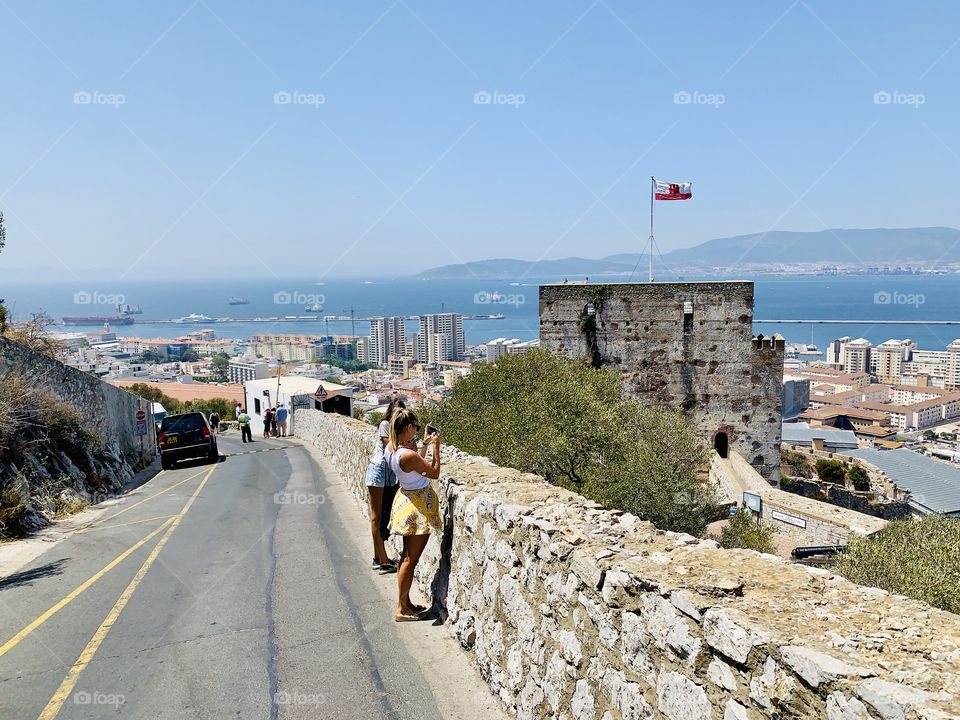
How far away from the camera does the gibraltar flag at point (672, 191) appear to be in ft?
86.0

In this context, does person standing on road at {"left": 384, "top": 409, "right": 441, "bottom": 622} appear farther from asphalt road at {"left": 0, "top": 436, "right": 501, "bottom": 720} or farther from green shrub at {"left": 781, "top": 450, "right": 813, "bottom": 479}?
green shrub at {"left": 781, "top": 450, "right": 813, "bottom": 479}

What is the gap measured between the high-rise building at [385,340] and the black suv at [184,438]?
475ft

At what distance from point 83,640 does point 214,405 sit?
5644 centimetres

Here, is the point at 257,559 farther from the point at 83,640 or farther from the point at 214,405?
the point at 214,405

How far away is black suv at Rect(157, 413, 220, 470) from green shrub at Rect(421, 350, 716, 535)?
8820 mm

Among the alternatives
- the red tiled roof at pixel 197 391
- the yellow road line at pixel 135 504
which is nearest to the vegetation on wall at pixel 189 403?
the red tiled roof at pixel 197 391

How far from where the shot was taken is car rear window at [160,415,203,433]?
22.3m

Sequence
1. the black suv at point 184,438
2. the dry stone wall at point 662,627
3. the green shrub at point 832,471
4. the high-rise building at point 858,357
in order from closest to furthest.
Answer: the dry stone wall at point 662,627 → the black suv at point 184,438 → the green shrub at point 832,471 → the high-rise building at point 858,357

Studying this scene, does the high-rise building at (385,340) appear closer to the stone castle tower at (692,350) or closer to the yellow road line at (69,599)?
the stone castle tower at (692,350)

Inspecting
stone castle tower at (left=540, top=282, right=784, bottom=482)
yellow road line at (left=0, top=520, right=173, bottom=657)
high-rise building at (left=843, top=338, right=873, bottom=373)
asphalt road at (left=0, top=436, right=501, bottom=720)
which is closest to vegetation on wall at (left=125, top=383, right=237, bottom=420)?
stone castle tower at (left=540, top=282, right=784, bottom=482)

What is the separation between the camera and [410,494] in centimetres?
613

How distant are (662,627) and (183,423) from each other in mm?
21912

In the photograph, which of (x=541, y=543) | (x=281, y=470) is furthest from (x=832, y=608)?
(x=281, y=470)

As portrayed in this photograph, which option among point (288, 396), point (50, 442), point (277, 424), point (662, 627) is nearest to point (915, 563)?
point (662, 627)
